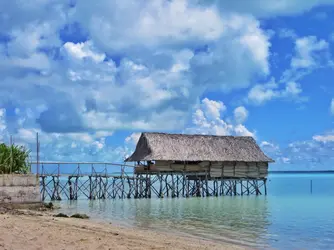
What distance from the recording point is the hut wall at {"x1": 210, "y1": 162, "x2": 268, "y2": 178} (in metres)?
33.8

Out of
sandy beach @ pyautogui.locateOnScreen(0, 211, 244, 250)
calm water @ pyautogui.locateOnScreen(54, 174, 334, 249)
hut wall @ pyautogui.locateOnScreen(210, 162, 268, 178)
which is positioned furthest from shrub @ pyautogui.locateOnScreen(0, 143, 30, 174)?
hut wall @ pyautogui.locateOnScreen(210, 162, 268, 178)

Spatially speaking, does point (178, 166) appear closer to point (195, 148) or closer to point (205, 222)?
point (195, 148)

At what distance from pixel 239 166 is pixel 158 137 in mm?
6507

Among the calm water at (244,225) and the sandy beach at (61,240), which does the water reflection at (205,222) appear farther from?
the sandy beach at (61,240)

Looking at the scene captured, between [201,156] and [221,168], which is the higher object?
[201,156]

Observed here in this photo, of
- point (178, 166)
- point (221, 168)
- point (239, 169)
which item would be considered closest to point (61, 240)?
point (178, 166)

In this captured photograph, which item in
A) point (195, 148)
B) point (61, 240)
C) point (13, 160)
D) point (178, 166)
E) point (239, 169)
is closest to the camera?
point (61, 240)

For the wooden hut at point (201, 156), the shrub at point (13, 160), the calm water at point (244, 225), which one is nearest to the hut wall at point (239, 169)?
the wooden hut at point (201, 156)

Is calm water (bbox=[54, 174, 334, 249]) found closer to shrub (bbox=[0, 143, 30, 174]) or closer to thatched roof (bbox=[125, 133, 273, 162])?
shrub (bbox=[0, 143, 30, 174])

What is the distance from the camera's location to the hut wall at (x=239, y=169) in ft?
111

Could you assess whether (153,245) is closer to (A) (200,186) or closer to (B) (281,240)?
(B) (281,240)

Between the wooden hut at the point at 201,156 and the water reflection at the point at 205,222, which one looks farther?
the wooden hut at the point at 201,156

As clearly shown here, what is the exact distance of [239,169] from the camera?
34719 millimetres

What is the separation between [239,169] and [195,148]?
396cm
